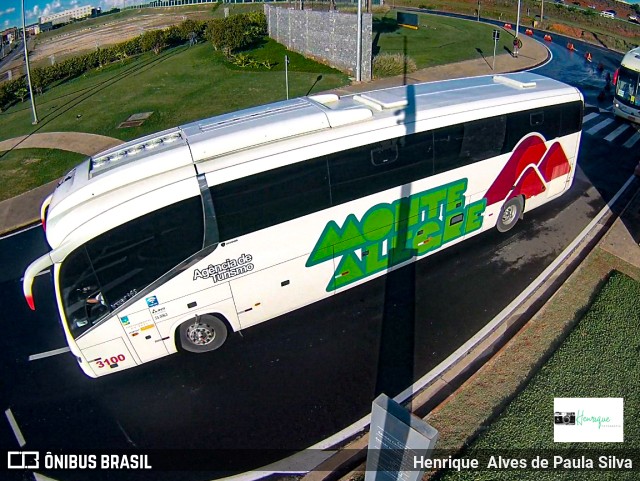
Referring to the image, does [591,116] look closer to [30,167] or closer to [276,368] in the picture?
[276,368]

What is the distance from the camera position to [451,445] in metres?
7.45

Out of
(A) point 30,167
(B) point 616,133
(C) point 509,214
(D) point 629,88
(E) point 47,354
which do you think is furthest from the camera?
(A) point 30,167

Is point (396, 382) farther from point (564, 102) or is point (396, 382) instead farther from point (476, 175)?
point (564, 102)

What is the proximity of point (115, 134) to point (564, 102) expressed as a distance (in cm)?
1898

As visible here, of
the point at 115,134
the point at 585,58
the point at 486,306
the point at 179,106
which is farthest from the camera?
the point at 585,58

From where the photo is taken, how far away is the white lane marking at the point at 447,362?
767 centimetres

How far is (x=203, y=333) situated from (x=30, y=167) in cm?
1502

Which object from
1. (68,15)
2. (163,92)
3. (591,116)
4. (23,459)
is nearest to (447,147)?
(23,459)

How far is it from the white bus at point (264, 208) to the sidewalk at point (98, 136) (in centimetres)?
865

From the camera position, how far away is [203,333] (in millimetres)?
9617

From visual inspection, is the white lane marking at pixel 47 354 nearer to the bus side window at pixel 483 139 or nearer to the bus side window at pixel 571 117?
the bus side window at pixel 483 139

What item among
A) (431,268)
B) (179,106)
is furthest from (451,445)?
(179,106)

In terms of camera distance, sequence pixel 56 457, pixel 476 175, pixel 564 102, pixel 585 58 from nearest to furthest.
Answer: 1. pixel 56 457
2. pixel 476 175
3. pixel 564 102
4. pixel 585 58

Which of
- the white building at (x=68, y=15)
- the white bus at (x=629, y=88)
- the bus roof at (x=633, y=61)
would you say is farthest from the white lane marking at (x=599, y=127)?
the white building at (x=68, y=15)
